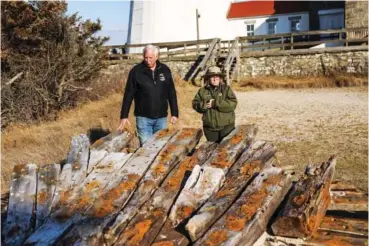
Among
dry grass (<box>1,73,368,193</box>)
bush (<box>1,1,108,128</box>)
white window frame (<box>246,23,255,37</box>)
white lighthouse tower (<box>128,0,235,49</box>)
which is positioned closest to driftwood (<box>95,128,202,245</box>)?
dry grass (<box>1,73,368,193</box>)

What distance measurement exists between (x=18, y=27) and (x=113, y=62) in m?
10.1

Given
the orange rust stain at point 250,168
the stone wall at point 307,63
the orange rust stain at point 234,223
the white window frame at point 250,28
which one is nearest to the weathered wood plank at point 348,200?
the orange rust stain at point 250,168

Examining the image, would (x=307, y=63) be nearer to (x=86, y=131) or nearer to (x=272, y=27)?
(x=272, y=27)

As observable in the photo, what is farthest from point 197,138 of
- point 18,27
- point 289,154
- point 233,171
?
point 18,27

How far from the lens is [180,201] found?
81.9 inches

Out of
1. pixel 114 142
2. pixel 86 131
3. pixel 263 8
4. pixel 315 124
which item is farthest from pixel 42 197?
pixel 263 8

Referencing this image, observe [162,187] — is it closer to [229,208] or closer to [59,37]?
[229,208]

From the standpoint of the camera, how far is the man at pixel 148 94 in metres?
5.22

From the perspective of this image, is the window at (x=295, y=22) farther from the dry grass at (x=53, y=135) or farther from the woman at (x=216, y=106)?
the woman at (x=216, y=106)

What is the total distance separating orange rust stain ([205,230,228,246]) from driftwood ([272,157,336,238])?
0.84 ft

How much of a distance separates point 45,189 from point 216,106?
307 cm

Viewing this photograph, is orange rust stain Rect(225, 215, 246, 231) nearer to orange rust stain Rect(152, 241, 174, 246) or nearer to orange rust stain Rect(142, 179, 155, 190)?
orange rust stain Rect(152, 241, 174, 246)

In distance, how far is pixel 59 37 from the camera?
50.6ft

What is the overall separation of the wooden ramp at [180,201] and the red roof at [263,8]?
29.1 m
